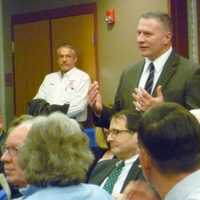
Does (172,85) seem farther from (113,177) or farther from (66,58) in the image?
(66,58)

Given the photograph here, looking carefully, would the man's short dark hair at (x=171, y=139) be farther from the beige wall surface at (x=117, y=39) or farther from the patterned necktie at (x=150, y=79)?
the beige wall surface at (x=117, y=39)

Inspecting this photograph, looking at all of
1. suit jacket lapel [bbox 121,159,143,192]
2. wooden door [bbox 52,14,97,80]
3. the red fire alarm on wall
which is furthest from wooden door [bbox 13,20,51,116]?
suit jacket lapel [bbox 121,159,143,192]

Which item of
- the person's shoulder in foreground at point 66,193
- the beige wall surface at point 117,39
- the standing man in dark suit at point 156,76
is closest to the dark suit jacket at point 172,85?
the standing man in dark suit at point 156,76

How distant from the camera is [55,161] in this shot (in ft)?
6.96

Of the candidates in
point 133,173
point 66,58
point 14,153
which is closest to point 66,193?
point 14,153

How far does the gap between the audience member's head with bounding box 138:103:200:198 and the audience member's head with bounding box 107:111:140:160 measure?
1844 mm

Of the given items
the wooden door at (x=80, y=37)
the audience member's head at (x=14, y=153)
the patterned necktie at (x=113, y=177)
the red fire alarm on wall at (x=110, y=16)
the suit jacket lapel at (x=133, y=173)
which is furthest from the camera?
the wooden door at (x=80, y=37)

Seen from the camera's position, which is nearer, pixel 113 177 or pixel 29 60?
pixel 113 177

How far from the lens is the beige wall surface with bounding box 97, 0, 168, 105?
6436 mm

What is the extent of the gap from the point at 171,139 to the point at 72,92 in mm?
4574

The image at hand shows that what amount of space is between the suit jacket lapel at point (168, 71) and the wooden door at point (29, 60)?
4268 mm

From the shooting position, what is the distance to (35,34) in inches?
307

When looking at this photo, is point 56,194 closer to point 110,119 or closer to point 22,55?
point 110,119

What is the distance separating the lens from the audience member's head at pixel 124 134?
3568 mm
